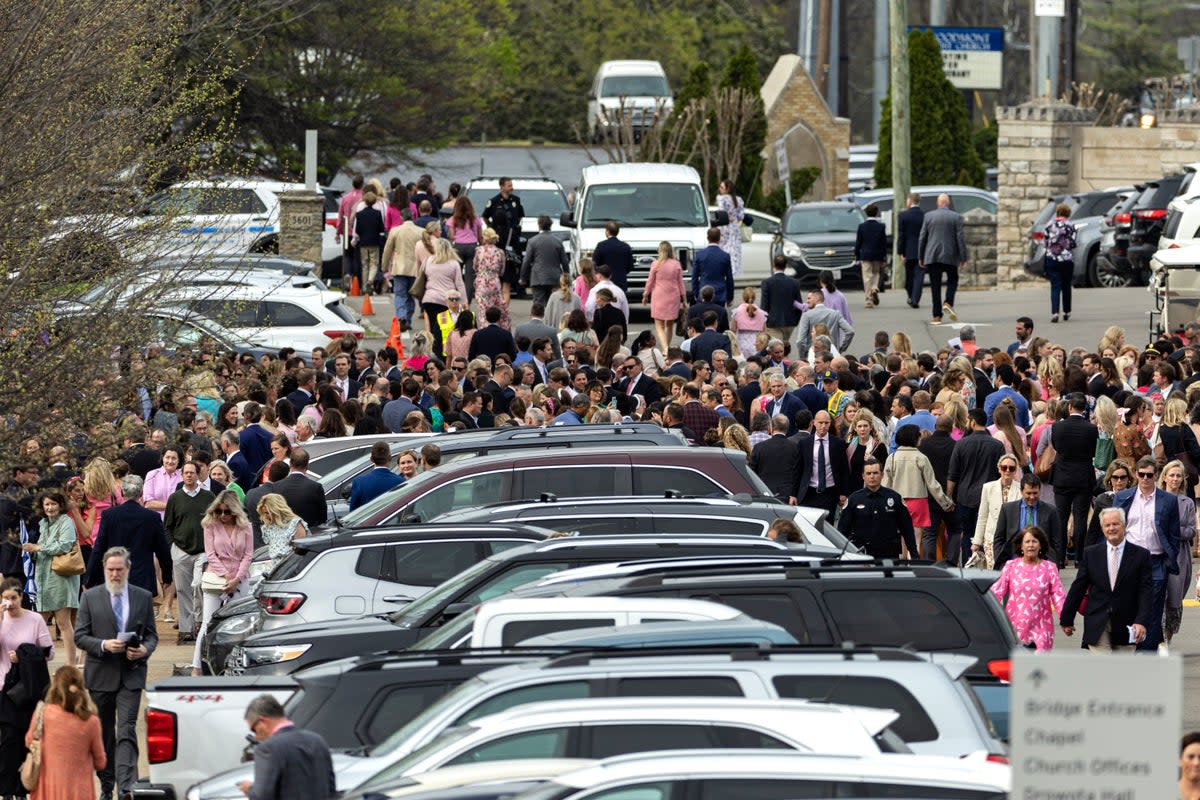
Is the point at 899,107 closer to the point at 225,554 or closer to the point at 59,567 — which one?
the point at 59,567

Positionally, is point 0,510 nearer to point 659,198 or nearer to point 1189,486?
point 1189,486

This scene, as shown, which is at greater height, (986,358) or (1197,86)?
(1197,86)

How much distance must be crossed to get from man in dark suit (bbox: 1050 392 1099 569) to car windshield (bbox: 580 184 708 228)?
13.5 meters

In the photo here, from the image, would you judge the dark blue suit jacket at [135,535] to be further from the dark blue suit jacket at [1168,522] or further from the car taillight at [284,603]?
the dark blue suit jacket at [1168,522]

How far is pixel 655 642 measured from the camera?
9.80 m

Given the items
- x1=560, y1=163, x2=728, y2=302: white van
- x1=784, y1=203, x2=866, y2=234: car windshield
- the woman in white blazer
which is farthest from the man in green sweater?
x1=784, y1=203, x2=866, y2=234: car windshield

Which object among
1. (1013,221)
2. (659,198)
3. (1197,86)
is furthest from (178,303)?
(1197,86)

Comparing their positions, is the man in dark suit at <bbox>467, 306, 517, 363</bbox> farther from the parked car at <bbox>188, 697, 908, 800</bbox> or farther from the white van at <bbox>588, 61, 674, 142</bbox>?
the white van at <bbox>588, 61, 674, 142</bbox>

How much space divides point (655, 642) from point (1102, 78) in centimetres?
7695

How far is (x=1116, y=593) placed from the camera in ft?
46.4

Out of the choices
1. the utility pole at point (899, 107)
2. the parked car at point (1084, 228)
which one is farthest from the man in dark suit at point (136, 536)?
Result: the parked car at point (1084, 228)

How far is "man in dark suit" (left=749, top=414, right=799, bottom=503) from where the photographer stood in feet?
61.4

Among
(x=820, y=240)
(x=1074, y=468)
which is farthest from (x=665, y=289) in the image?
(x=820, y=240)

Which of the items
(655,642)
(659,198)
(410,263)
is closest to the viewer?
(655,642)
